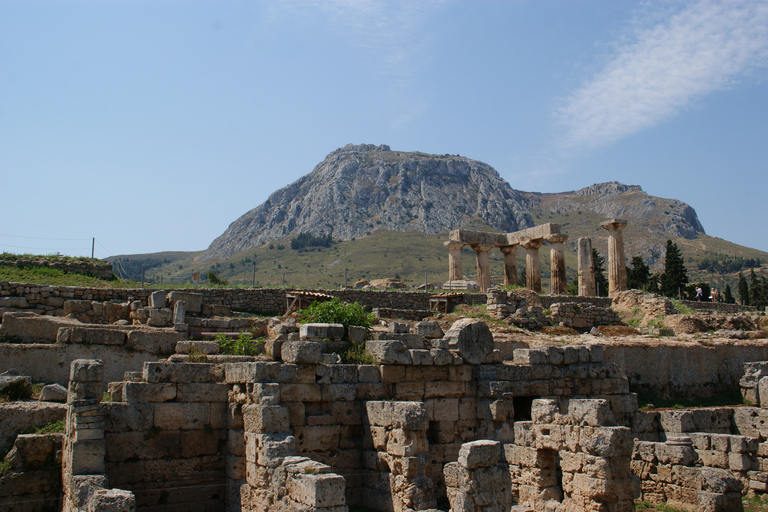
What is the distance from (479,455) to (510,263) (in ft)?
96.0


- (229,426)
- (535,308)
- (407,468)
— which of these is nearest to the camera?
(407,468)

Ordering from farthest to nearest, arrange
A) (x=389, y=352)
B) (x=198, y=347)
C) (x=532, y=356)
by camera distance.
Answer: (x=532, y=356), (x=198, y=347), (x=389, y=352)

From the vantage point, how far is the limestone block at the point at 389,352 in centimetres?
1234

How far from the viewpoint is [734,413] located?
1717 centimetres

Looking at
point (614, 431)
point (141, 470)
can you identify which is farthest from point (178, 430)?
point (614, 431)

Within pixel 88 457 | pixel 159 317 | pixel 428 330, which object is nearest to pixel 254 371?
pixel 88 457

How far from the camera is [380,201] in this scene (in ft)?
454

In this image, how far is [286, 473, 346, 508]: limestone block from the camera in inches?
317

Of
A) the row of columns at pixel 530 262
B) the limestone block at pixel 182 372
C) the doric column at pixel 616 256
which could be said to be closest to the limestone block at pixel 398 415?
the limestone block at pixel 182 372

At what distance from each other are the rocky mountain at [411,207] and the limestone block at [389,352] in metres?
110

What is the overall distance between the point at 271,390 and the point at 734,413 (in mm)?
13218

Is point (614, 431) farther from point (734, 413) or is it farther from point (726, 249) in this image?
point (726, 249)

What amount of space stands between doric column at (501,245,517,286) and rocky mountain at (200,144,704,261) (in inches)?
3332

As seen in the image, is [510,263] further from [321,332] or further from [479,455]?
[479,455]
